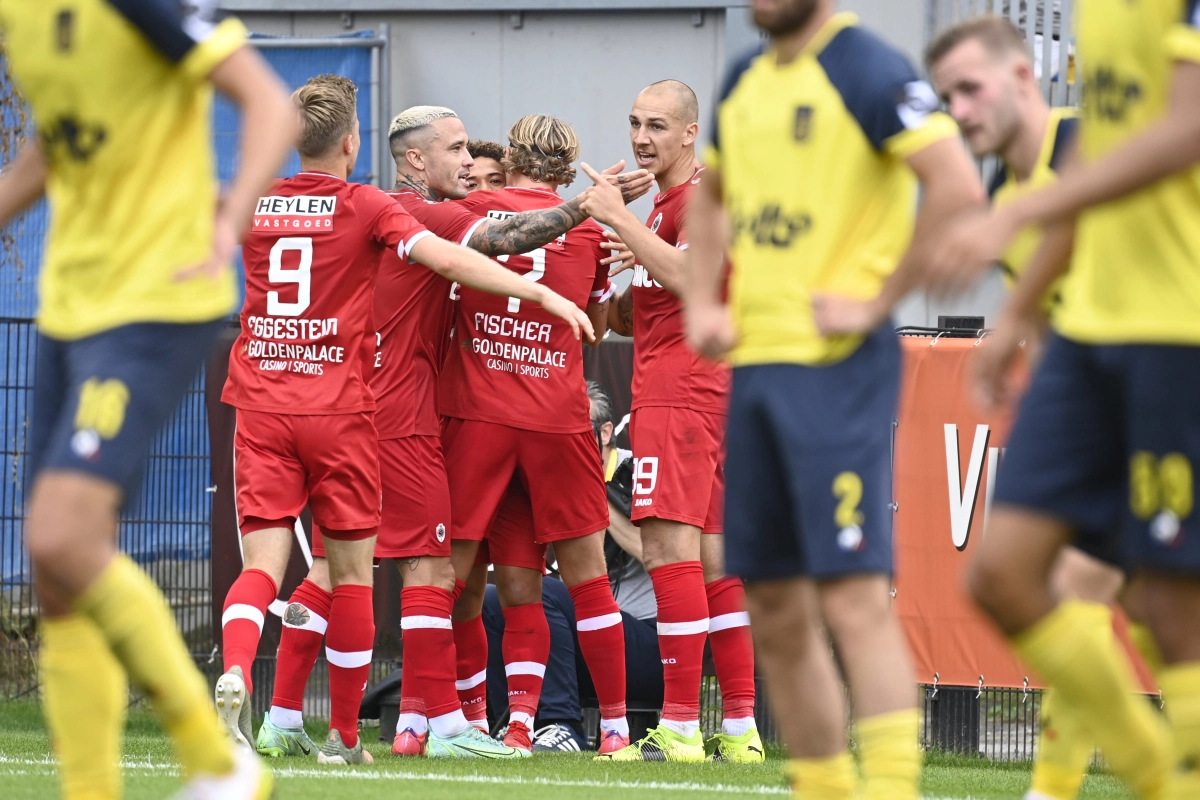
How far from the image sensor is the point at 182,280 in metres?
3.51

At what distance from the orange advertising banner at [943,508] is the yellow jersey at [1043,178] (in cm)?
231

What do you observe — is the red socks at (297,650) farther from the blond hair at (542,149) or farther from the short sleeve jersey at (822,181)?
the short sleeve jersey at (822,181)

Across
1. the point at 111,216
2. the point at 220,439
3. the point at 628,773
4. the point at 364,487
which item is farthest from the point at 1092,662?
the point at 220,439

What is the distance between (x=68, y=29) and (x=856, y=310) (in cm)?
184

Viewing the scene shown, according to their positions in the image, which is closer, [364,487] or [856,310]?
[856,310]

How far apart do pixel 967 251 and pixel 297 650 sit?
13.7ft

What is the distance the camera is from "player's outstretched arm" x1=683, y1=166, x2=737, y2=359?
3922mm

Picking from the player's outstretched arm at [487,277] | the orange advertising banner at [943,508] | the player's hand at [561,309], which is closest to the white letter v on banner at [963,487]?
the orange advertising banner at [943,508]

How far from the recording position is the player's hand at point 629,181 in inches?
254

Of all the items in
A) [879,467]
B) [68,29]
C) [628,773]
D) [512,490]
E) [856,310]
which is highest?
[68,29]

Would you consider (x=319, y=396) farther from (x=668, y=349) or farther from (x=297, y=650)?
(x=668, y=349)

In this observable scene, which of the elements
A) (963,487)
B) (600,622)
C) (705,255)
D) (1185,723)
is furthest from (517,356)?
(1185,723)

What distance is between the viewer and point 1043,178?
4332mm

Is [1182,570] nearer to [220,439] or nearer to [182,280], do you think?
[182,280]
